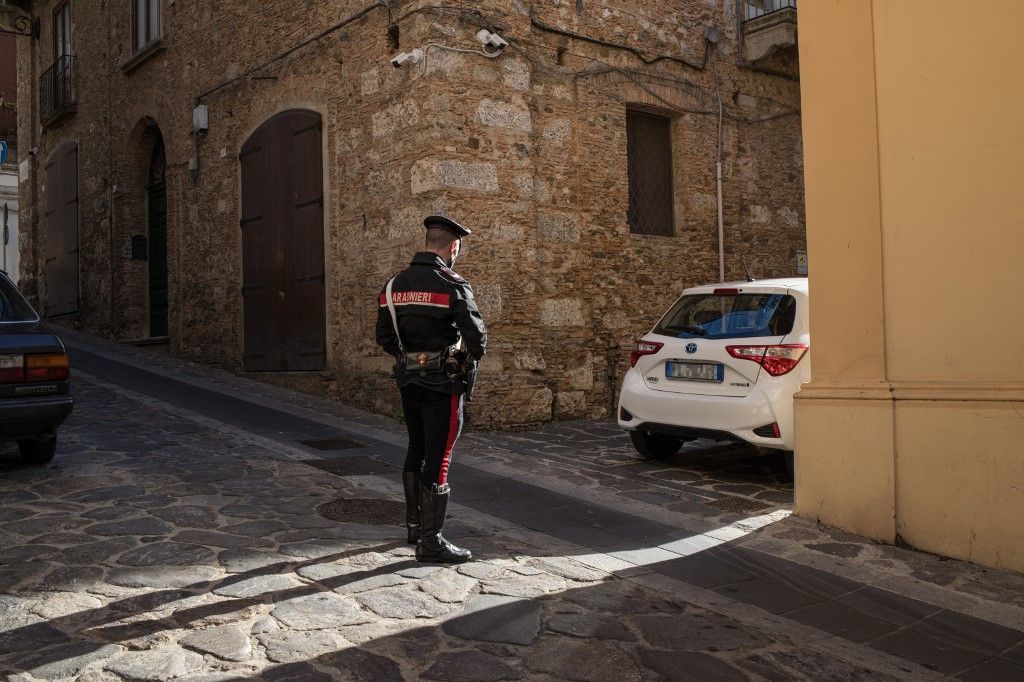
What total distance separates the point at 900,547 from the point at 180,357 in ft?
40.5

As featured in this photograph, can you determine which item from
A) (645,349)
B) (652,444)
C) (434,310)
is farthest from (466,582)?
(652,444)

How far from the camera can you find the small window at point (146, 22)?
15.8 metres

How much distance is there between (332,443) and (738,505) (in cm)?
401

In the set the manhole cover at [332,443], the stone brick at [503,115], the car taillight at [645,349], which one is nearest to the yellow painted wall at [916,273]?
the car taillight at [645,349]

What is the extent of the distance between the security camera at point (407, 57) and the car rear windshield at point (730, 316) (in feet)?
13.8

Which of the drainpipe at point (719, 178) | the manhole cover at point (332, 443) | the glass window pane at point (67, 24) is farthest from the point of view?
the glass window pane at point (67, 24)

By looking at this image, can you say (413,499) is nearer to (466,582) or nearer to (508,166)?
(466,582)

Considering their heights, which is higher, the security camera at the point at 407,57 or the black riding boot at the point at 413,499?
the security camera at the point at 407,57

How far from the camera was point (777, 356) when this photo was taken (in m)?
6.57

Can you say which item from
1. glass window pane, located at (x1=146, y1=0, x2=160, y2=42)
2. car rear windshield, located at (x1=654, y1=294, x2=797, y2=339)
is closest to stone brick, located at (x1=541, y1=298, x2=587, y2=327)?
car rear windshield, located at (x1=654, y1=294, x2=797, y2=339)

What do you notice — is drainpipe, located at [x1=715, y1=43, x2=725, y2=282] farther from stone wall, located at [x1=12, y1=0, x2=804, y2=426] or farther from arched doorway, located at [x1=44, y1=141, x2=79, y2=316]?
arched doorway, located at [x1=44, y1=141, x2=79, y2=316]

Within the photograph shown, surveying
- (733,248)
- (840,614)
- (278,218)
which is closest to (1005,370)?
(840,614)

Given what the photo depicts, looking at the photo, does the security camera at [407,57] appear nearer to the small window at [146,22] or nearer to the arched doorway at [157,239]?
the small window at [146,22]

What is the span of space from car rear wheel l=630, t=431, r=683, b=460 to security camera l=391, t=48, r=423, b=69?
4801 millimetres
